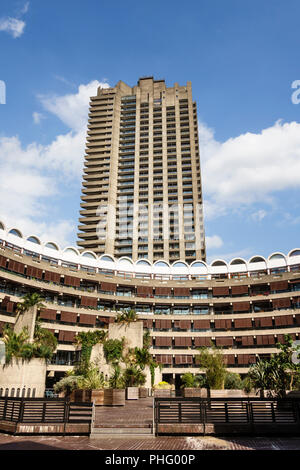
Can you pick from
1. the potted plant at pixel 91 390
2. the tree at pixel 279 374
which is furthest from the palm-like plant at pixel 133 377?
the tree at pixel 279 374

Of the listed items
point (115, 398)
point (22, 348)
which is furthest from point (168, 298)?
point (115, 398)

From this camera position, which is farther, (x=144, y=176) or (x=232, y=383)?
(x=144, y=176)

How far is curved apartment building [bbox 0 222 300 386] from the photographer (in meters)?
44.9

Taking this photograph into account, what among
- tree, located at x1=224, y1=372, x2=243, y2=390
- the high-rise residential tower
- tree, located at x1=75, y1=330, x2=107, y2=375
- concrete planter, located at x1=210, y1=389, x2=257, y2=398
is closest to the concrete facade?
tree, located at x1=75, y1=330, x2=107, y2=375

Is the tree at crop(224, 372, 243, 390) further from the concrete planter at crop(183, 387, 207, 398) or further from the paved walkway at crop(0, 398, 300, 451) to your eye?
the paved walkway at crop(0, 398, 300, 451)

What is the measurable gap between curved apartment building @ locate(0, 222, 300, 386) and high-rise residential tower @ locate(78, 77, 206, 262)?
88.2ft

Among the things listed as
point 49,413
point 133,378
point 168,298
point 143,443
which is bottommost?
point 143,443

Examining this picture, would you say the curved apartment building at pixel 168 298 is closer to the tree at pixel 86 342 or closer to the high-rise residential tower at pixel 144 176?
the tree at pixel 86 342

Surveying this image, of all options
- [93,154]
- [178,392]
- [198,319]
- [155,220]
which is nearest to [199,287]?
[198,319]

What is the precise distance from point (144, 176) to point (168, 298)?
150ft

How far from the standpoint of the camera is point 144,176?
9075 cm

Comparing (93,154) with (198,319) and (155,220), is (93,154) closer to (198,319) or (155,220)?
(155,220)

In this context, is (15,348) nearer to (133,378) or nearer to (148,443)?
(133,378)
